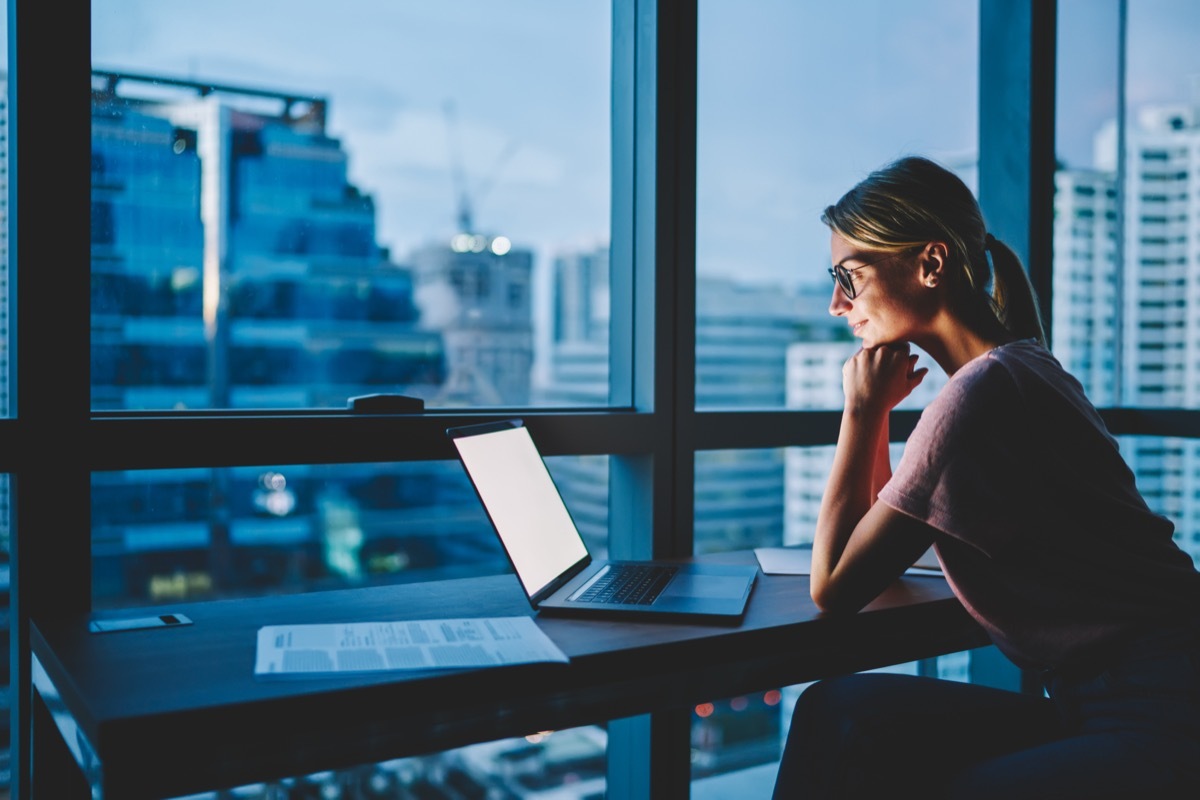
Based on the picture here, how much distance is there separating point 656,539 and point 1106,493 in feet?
3.15

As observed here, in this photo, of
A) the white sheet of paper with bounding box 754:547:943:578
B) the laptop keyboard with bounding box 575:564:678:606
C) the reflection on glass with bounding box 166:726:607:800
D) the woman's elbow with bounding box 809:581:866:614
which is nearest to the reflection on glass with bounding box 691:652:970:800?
the reflection on glass with bounding box 166:726:607:800

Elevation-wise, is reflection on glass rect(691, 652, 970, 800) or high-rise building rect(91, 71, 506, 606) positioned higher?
high-rise building rect(91, 71, 506, 606)

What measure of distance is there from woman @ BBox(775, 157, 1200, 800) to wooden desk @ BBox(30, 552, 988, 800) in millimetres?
107

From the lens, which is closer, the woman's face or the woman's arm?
the woman's arm

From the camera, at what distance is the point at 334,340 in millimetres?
1834

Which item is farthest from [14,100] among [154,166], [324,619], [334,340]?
[324,619]

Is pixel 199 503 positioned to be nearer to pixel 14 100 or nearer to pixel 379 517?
pixel 379 517

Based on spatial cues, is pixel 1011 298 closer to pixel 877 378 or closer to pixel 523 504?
pixel 877 378

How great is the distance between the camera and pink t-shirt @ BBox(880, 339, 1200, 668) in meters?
1.24

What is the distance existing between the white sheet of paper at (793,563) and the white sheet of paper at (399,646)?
23.5 inches

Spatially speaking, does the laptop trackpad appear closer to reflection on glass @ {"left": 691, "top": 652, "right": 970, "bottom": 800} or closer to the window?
the window

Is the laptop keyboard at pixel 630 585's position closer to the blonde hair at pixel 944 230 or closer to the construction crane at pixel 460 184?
the blonde hair at pixel 944 230

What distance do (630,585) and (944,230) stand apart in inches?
31.3

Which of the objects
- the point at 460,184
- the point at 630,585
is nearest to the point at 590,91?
the point at 460,184
